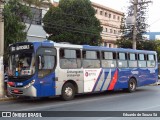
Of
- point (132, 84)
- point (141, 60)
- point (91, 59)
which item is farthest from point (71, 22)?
point (91, 59)

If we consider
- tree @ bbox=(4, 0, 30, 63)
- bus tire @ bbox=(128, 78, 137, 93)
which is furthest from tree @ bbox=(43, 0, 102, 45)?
bus tire @ bbox=(128, 78, 137, 93)

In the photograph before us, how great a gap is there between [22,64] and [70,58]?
2.56 metres

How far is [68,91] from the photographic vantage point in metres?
15.7

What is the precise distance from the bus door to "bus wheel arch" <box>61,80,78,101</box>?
82 centimetres

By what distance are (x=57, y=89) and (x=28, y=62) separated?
6.28 ft

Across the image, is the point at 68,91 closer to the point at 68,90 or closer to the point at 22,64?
the point at 68,90

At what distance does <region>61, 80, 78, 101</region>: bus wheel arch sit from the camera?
50.8ft

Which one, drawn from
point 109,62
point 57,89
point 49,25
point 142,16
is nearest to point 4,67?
point 57,89

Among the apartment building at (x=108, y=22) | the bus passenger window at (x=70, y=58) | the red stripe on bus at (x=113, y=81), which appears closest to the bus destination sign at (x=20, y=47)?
the bus passenger window at (x=70, y=58)

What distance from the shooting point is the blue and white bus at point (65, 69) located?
14.3m

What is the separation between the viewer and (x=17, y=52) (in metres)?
15.0

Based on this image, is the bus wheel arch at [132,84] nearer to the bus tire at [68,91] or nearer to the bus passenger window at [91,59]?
the bus passenger window at [91,59]

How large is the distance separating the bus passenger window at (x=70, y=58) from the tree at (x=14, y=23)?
18.7 feet

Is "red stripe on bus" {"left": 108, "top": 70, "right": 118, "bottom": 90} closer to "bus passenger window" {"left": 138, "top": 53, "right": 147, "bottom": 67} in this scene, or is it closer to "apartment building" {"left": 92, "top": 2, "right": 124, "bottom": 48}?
"bus passenger window" {"left": 138, "top": 53, "right": 147, "bottom": 67}
